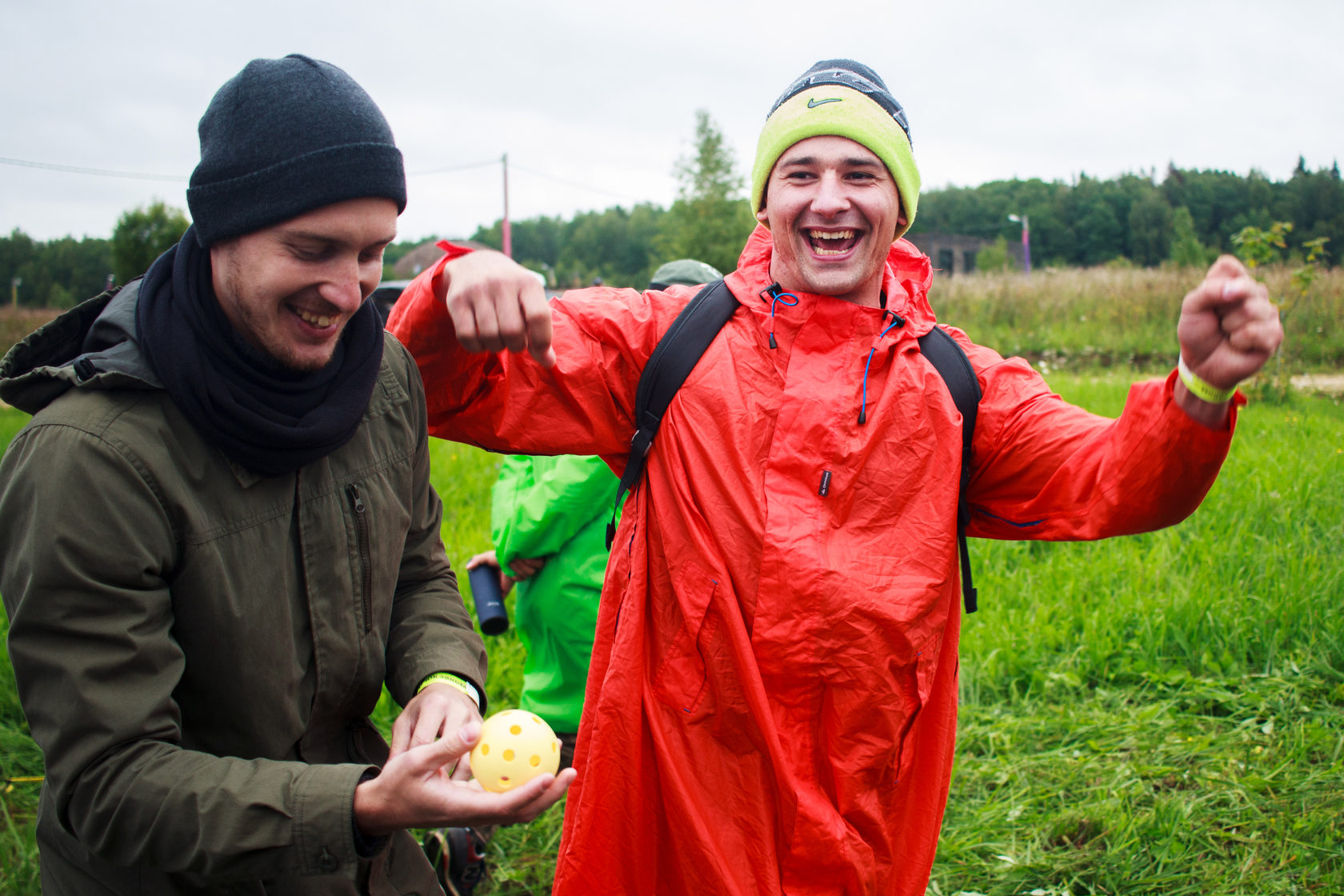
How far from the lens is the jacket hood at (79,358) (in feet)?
4.30

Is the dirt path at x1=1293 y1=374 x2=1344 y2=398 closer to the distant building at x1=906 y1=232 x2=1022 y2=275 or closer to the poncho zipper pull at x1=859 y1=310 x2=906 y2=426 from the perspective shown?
the poncho zipper pull at x1=859 y1=310 x2=906 y2=426

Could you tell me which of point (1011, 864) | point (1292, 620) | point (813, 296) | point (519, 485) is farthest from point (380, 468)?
point (1292, 620)

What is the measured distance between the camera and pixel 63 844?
4.80 feet

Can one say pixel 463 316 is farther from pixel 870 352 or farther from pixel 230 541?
pixel 870 352

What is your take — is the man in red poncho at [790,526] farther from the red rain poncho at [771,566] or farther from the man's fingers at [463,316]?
the man's fingers at [463,316]

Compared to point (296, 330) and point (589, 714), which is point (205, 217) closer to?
point (296, 330)

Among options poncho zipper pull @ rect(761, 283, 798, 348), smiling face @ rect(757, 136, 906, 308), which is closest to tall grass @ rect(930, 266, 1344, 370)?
smiling face @ rect(757, 136, 906, 308)

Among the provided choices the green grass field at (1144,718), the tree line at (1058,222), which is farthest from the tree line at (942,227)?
the green grass field at (1144,718)

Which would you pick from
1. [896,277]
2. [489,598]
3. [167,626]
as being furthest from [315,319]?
[489,598]

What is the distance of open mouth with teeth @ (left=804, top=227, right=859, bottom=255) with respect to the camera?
6.59 feet

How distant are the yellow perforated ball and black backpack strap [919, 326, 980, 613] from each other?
0.94 metres

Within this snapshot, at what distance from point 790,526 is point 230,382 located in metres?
1.08

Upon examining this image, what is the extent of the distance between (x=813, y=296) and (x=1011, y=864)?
216cm

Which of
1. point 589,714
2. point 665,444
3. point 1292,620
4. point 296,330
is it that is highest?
point 296,330
